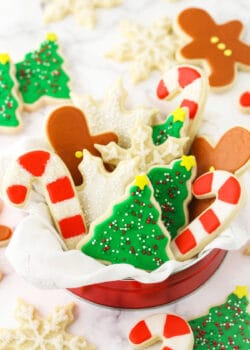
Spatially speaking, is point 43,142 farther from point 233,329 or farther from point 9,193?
point 233,329

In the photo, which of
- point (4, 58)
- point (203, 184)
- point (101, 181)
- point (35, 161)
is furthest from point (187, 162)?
point (4, 58)

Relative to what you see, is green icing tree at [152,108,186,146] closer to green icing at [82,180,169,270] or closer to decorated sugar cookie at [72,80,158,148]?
decorated sugar cookie at [72,80,158,148]

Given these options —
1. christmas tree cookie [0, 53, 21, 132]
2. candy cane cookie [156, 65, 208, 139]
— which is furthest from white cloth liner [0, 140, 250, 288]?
christmas tree cookie [0, 53, 21, 132]

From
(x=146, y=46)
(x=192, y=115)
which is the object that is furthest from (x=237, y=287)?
(x=146, y=46)

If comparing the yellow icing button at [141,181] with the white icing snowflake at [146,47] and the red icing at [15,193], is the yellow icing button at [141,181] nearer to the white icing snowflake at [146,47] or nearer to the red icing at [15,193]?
the red icing at [15,193]

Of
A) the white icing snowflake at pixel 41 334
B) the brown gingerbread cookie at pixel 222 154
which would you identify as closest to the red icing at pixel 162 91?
the brown gingerbread cookie at pixel 222 154

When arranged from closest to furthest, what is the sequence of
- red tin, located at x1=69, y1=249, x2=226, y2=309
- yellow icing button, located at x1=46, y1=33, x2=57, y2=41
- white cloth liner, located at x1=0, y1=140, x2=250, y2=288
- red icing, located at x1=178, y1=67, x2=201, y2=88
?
white cloth liner, located at x1=0, y1=140, x2=250, y2=288 < red tin, located at x1=69, y1=249, x2=226, y2=309 < red icing, located at x1=178, y1=67, x2=201, y2=88 < yellow icing button, located at x1=46, y1=33, x2=57, y2=41
